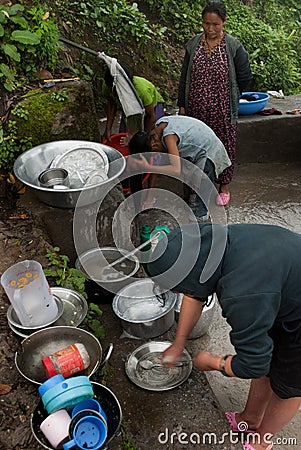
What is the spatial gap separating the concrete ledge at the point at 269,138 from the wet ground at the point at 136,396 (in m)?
2.67

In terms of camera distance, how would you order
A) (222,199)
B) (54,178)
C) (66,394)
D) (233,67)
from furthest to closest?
1. (222,199)
2. (233,67)
3. (54,178)
4. (66,394)

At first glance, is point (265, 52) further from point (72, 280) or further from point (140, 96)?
point (72, 280)

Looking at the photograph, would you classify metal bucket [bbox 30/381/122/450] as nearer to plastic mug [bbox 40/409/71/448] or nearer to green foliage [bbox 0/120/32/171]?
plastic mug [bbox 40/409/71/448]

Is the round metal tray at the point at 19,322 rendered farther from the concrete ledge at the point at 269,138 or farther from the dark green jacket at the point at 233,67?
the concrete ledge at the point at 269,138

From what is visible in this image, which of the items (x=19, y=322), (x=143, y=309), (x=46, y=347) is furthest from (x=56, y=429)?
(x=143, y=309)

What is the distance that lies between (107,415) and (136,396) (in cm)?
59

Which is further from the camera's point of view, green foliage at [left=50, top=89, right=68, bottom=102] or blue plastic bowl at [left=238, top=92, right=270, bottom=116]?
blue plastic bowl at [left=238, top=92, right=270, bottom=116]

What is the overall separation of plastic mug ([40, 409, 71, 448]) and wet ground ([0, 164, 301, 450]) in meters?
0.18

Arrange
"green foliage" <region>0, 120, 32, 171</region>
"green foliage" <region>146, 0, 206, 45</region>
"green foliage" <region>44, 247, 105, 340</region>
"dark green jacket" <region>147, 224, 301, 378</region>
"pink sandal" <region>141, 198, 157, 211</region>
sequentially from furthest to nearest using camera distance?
"green foliage" <region>146, 0, 206, 45</region> < "pink sandal" <region>141, 198, 157, 211</region> < "green foliage" <region>0, 120, 32, 171</region> < "green foliage" <region>44, 247, 105, 340</region> < "dark green jacket" <region>147, 224, 301, 378</region>

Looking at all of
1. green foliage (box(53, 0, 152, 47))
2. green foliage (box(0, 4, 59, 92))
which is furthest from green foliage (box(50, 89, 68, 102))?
green foliage (box(53, 0, 152, 47))

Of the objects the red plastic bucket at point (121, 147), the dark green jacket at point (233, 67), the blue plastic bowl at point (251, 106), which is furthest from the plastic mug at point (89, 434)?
the blue plastic bowl at point (251, 106)

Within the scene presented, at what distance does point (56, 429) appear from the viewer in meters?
1.84

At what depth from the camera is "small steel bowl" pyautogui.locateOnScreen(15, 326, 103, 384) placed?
2256 millimetres

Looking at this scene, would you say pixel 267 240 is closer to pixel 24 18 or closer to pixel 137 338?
pixel 137 338
